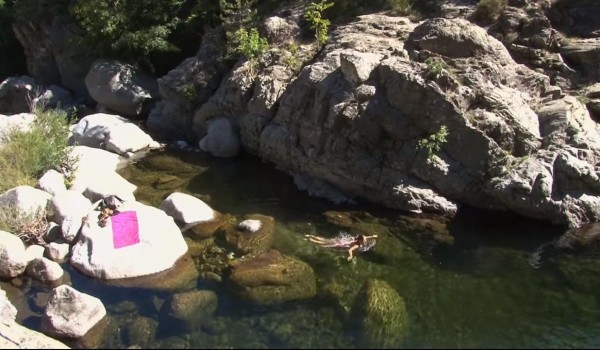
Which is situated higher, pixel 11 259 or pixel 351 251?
pixel 11 259

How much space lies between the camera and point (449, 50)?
18281 mm

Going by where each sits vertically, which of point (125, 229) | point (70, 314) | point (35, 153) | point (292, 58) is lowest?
point (125, 229)

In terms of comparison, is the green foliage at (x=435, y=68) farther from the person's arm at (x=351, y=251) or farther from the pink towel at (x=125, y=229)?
the pink towel at (x=125, y=229)

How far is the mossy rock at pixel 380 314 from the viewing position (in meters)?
10.8

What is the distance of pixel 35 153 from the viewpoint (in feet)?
56.2

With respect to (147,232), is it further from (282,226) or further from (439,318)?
(439,318)

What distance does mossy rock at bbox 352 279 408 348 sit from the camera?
10771 millimetres

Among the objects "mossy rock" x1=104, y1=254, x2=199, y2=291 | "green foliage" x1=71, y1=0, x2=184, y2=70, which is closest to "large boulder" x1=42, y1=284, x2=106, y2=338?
"mossy rock" x1=104, y1=254, x2=199, y2=291

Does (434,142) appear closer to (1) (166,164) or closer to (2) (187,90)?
(1) (166,164)

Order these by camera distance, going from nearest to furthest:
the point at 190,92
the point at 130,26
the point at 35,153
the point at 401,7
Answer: the point at 35,153
the point at 401,7
the point at 190,92
the point at 130,26

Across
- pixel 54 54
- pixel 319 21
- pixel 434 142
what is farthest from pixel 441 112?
pixel 54 54

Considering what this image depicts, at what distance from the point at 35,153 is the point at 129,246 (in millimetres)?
5553

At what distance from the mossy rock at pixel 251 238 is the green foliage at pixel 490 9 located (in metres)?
10.6

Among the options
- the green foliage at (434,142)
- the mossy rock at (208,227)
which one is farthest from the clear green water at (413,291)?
the green foliage at (434,142)
